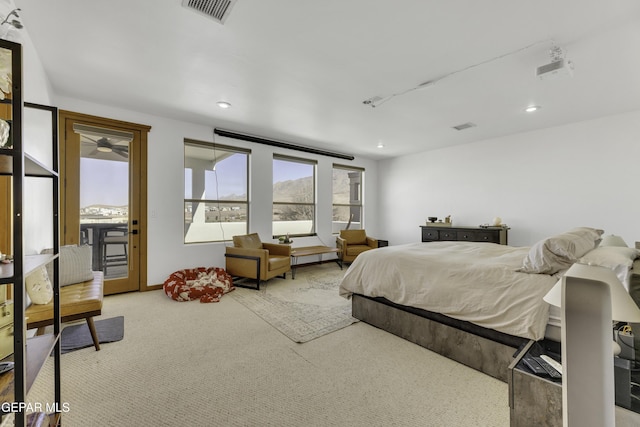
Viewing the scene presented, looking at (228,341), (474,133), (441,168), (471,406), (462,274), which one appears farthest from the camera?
(441,168)

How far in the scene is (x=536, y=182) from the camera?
4781 mm

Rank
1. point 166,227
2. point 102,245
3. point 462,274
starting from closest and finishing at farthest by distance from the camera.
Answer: point 462,274, point 102,245, point 166,227

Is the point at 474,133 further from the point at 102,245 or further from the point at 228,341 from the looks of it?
the point at 102,245

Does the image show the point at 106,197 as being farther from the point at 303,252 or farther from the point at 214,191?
the point at 303,252

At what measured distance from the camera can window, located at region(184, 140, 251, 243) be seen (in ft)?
15.4

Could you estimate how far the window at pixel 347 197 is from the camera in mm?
6871

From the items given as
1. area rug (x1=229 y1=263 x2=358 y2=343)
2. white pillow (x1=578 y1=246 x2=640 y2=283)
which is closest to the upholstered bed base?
area rug (x1=229 y1=263 x2=358 y2=343)

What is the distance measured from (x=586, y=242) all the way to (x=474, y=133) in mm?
3346

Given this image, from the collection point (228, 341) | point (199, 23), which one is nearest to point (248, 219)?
point (228, 341)

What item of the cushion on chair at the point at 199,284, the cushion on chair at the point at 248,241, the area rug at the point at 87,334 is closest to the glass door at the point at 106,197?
the cushion on chair at the point at 199,284

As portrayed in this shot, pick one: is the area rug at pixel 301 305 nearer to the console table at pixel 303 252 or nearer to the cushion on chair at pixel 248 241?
the console table at pixel 303 252

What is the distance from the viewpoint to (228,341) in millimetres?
2574

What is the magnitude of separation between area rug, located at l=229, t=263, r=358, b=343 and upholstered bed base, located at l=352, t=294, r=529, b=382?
42 cm

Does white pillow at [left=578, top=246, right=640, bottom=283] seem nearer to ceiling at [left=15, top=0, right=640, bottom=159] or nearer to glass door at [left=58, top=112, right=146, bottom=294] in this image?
ceiling at [left=15, top=0, right=640, bottom=159]
